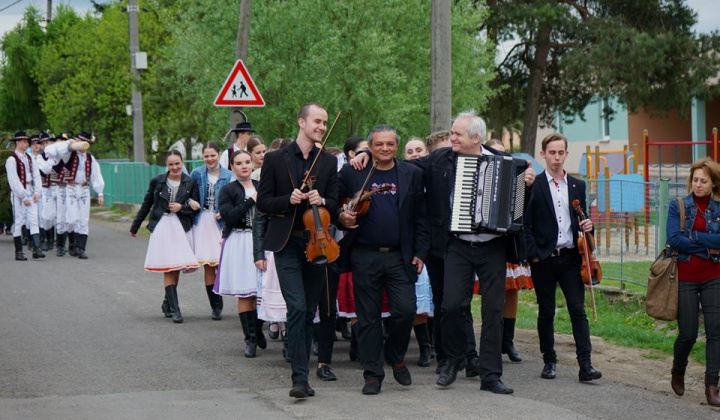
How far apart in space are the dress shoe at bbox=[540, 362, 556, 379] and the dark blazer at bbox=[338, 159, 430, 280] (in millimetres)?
1379

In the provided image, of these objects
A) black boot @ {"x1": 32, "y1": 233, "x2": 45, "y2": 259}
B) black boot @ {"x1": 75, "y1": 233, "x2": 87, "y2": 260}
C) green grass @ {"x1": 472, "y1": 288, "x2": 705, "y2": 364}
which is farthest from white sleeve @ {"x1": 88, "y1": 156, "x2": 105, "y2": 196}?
green grass @ {"x1": 472, "y1": 288, "x2": 705, "y2": 364}

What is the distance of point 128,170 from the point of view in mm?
32656

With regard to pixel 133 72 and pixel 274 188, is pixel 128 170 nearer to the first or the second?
pixel 133 72

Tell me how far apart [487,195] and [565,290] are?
45.2 inches

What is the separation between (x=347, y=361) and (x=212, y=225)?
326 centimetres

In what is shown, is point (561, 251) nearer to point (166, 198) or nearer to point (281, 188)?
point (281, 188)

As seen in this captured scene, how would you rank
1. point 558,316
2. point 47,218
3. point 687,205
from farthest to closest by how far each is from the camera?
point 47,218, point 558,316, point 687,205

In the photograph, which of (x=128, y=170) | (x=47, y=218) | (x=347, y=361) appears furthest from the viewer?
(x=128, y=170)

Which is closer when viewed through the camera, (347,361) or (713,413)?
(713,413)

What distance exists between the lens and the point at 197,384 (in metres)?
8.84

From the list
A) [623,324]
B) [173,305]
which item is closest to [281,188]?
[173,305]

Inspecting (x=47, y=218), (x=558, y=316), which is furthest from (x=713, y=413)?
(x=47, y=218)

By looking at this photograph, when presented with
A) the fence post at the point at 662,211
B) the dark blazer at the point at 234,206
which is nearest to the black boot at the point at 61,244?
the dark blazer at the point at 234,206

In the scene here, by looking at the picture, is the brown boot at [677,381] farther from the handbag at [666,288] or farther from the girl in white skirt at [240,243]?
the girl in white skirt at [240,243]
